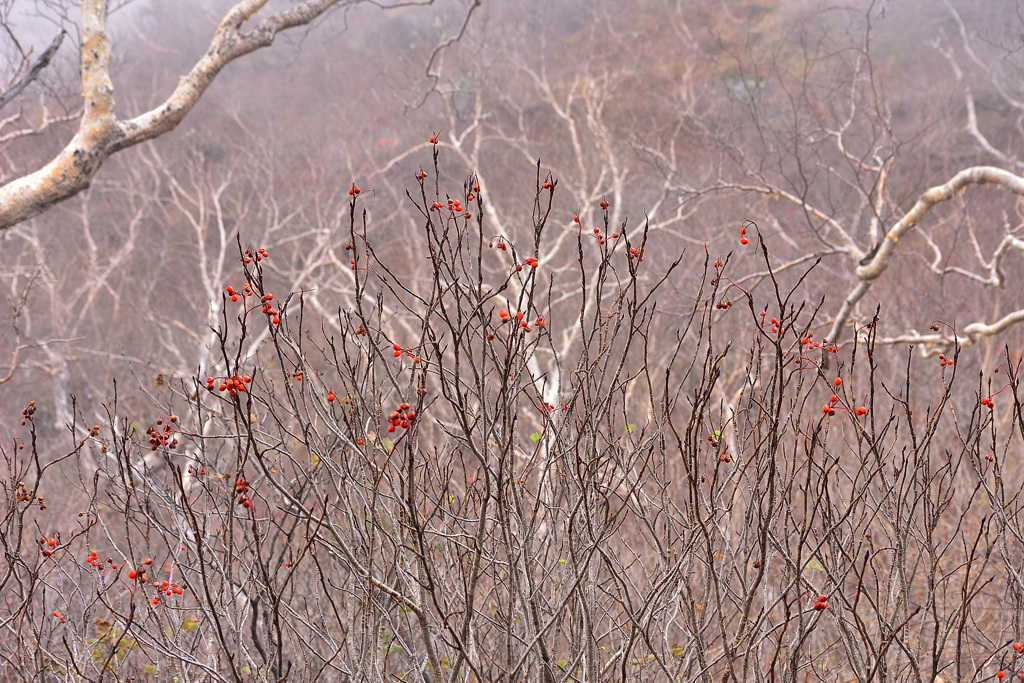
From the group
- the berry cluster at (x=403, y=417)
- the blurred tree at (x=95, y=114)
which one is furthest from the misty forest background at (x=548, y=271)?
the blurred tree at (x=95, y=114)

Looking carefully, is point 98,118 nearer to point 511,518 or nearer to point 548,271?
point 511,518

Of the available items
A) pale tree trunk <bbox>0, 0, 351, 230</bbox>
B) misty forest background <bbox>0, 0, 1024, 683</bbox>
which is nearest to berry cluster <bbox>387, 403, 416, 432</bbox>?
misty forest background <bbox>0, 0, 1024, 683</bbox>

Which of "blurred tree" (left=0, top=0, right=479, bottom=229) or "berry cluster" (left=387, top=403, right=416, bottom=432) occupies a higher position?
"blurred tree" (left=0, top=0, right=479, bottom=229)

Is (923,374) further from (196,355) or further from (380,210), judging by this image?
(196,355)

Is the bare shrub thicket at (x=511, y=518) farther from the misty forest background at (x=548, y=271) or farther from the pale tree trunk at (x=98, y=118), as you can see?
the pale tree trunk at (x=98, y=118)

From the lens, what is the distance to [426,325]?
5.38ft

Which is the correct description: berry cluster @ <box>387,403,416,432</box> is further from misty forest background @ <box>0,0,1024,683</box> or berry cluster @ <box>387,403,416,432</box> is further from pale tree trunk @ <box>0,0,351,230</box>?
pale tree trunk @ <box>0,0,351,230</box>

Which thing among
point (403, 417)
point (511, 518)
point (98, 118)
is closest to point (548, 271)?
point (98, 118)

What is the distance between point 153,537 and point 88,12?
642 cm

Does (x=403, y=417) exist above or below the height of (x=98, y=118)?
below

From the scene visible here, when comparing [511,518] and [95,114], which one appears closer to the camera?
[511,518]

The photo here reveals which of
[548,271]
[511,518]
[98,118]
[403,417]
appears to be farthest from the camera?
[548,271]

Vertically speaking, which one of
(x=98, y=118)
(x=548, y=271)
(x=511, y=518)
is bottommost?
(x=511, y=518)

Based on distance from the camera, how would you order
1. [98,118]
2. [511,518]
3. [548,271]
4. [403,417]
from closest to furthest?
[403,417] < [511,518] < [98,118] < [548,271]
